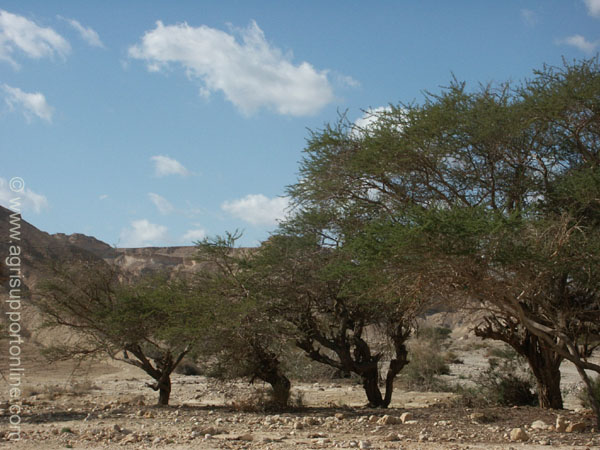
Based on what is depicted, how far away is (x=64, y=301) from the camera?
50.9ft

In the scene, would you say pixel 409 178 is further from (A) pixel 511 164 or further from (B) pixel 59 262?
(B) pixel 59 262

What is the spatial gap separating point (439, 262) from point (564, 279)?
353 cm

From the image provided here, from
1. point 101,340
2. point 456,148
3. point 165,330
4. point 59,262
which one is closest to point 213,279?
point 165,330

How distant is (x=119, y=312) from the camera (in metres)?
15.1

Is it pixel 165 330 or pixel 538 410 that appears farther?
pixel 165 330

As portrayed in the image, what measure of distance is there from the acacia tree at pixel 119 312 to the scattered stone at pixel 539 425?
727cm

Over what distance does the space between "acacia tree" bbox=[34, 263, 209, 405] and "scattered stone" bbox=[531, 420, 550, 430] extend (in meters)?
7.27

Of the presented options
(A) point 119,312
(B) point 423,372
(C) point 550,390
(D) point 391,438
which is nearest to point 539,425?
(D) point 391,438

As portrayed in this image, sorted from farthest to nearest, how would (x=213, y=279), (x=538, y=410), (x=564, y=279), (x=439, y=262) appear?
(x=213, y=279) < (x=538, y=410) < (x=564, y=279) < (x=439, y=262)

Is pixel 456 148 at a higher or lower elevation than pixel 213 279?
higher

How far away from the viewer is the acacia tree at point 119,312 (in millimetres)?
14453

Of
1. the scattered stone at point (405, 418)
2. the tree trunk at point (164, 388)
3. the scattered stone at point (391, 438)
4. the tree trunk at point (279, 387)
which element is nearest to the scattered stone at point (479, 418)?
the scattered stone at point (405, 418)

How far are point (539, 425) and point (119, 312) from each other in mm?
9896

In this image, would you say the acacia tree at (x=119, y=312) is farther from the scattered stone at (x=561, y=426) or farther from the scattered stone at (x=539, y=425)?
the scattered stone at (x=561, y=426)
